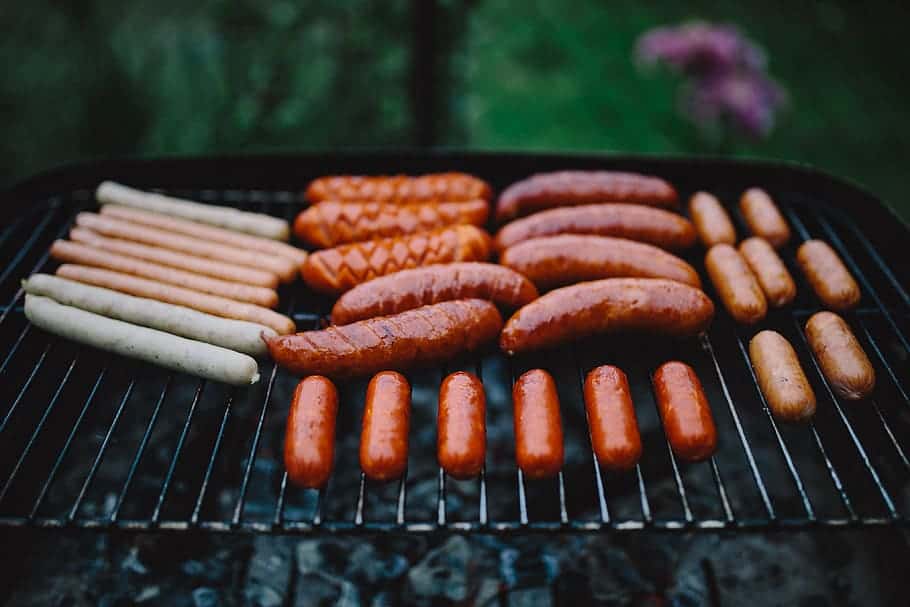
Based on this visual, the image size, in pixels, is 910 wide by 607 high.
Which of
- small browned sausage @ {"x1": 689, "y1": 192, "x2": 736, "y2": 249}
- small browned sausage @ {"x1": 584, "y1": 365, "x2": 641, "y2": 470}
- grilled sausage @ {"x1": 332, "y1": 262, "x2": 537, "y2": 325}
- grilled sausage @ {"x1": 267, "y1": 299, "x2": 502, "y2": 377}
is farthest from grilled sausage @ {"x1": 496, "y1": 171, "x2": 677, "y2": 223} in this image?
small browned sausage @ {"x1": 584, "y1": 365, "x2": 641, "y2": 470}

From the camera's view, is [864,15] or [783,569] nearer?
[783,569]

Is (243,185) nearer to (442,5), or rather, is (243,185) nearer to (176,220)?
(176,220)

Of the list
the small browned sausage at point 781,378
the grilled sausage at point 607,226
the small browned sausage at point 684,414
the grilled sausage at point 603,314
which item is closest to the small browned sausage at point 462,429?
the grilled sausage at point 603,314

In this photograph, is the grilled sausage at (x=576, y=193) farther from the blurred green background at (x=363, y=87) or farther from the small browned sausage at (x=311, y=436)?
the small browned sausage at (x=311, y=436)

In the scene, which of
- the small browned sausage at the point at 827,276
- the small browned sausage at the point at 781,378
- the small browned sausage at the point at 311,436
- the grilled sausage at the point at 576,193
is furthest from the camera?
the grilled sausage at the point at 576,193

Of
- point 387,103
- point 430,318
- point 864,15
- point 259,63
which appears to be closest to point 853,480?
point 430,318

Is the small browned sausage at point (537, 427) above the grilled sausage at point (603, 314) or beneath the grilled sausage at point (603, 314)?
beneath
